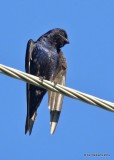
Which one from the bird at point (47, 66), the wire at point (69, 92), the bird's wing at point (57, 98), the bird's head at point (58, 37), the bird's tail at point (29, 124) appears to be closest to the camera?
Answer: the wire at point (69, 92)

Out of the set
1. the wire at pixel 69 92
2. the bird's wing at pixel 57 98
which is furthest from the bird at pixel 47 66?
the wire at pixel 69 92

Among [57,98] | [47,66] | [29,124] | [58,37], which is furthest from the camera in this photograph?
[58,37]

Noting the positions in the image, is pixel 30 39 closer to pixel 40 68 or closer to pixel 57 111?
pixel 40 68

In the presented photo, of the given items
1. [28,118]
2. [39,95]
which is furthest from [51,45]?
[28,118]

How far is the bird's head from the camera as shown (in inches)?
293

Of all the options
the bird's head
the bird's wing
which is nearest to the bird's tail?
the bird's wing

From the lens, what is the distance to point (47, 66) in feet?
23.1

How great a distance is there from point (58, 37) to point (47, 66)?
2.04 ft

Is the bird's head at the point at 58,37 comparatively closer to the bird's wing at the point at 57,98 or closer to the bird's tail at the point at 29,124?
the bird's wing at the point at 57,98

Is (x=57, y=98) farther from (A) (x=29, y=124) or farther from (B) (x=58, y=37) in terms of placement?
(B) (x=58, y=37)

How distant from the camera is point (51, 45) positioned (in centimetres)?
Answer: 738

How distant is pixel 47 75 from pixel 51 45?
1.78 feet

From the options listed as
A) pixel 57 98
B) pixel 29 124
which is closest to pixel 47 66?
pixel 57 98

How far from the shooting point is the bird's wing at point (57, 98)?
627cm
